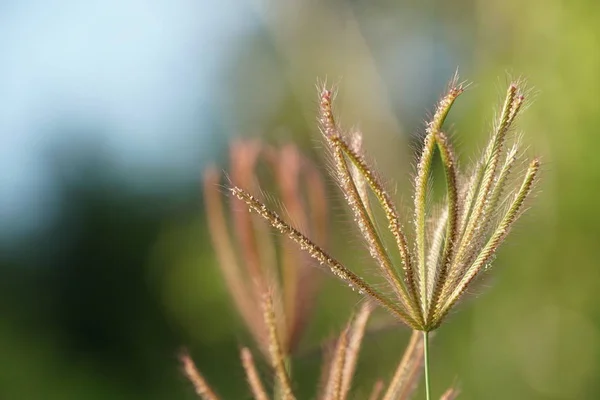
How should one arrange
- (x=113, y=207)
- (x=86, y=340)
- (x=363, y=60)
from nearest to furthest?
(x=363, y=60) < (x=86, y=340) < (x=113, y=207)

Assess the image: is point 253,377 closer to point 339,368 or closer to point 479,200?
point 339,368

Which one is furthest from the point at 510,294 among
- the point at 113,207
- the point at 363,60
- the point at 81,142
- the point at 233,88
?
the point at 81,142

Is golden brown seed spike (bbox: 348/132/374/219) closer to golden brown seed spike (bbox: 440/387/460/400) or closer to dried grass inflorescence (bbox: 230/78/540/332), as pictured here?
dried grass inflorescence (bbox: 230/78/540/332)

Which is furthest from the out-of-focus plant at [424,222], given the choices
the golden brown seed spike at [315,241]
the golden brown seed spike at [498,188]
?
the golden brown seed spike at [315,241]

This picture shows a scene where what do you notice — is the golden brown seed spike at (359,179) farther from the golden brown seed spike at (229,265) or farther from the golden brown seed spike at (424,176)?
the golden brown seed spike at (229,265)

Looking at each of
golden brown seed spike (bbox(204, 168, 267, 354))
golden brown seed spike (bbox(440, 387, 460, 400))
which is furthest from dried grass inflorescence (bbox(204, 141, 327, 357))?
golden brown seed spike (bbox(440, 387, 460, 400))

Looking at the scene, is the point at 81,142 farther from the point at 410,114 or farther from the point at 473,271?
the point at 473,271

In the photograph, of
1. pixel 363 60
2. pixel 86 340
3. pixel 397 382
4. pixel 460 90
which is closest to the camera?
pixel 460 90

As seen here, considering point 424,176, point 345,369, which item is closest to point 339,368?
point 345,369
